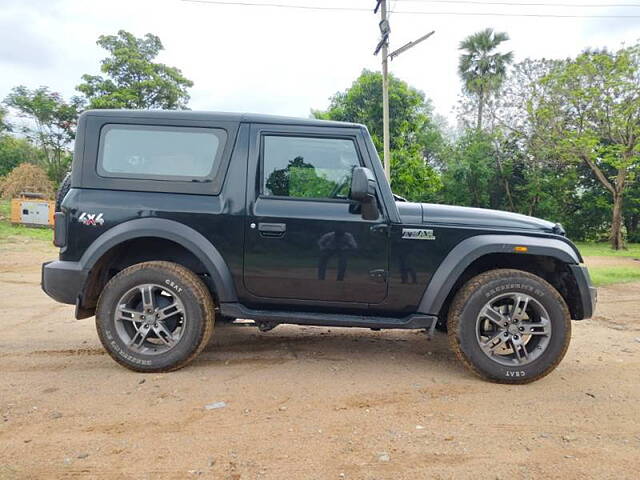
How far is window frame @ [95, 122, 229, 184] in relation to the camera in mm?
3295

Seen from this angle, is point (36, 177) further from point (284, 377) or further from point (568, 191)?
point (568, 191)

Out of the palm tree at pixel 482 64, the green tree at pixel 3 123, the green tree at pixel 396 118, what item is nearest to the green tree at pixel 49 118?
the green tree at pixel 3 123

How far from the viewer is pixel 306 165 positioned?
333 centimetres

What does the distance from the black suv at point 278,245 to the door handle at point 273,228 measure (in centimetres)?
1

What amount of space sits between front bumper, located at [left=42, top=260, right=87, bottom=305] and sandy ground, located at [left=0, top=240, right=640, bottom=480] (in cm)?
60

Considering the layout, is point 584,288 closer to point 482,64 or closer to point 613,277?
point 613,277

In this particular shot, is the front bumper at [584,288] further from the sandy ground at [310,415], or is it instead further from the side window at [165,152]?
the side window at [165,152]

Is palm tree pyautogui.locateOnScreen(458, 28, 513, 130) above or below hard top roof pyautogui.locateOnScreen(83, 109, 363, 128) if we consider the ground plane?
above

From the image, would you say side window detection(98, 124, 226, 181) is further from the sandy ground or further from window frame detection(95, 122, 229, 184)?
the sandy ground

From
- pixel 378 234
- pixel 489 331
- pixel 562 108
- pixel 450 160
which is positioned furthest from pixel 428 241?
pixel 450 160

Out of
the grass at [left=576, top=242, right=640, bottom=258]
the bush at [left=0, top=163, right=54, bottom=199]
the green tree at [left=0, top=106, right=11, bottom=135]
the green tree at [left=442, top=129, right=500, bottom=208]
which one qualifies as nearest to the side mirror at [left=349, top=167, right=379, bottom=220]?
the grass at [left=576, top=242, right=640, bottom=258]

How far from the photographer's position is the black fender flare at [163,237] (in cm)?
320

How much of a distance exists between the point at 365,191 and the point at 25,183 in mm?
22548

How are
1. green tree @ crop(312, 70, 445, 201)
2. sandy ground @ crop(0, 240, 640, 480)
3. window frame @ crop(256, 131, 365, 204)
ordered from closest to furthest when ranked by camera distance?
sandy ground @ crop(0, 240, 640, 480), window frame @ crop(256, 131, 365, 204), green tree @ crop(312, 70, 445, 201)
